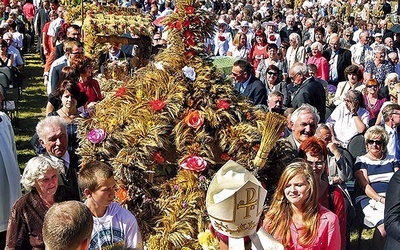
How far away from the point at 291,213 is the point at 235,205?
1488 mm

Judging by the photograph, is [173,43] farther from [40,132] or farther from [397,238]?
[397,238]

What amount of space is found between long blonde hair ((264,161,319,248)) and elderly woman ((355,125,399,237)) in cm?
245

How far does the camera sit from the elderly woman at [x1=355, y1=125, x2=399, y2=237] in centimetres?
633

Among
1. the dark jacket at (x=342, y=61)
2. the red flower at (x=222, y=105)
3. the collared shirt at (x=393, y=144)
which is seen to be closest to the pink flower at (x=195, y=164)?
the red flower at (x=222, y=105)

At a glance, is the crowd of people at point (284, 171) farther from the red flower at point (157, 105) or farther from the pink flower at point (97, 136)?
the red flower at point (157, 105)

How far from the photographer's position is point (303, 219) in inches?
161

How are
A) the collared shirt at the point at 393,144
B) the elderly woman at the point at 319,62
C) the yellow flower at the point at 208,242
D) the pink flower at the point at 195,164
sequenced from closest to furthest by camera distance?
→ 1. the yellow flower at the point at 208,242
2. the pink flower at the point at 195,164
3. the collared shirt at the point at 393,144
4. the elderly woman at the point at 319,62

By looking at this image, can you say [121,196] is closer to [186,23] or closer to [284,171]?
[284,171]

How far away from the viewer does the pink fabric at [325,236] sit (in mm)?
4020

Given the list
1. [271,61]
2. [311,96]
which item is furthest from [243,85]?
[271,61]

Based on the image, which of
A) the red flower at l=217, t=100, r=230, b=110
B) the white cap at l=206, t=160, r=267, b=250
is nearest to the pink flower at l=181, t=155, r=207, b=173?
the red flower at l=217, t=100, r=230, b=110

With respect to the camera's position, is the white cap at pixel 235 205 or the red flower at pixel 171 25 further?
the red flower at pixel 171 25

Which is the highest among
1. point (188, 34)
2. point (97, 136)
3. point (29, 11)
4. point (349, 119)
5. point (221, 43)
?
point (188, 34)

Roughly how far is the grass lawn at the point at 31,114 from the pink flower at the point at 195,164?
279cm
